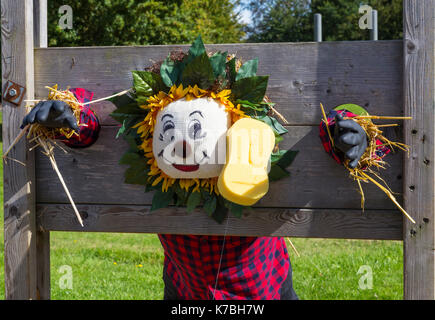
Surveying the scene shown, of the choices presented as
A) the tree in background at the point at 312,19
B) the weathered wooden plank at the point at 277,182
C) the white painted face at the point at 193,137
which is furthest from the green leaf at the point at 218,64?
the tree in background at the point at 312,19

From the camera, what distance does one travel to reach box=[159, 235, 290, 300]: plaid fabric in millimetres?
2062

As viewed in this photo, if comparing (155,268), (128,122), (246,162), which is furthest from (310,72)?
(155,268)

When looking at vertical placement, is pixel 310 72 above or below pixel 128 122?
above

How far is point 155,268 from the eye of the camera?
3941 millimetres

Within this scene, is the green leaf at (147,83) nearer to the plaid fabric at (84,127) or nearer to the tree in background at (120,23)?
the plaid fabric at (84,127)

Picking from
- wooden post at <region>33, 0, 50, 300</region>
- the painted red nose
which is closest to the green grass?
wooden post at <region>33, 0, 50, 300</region>

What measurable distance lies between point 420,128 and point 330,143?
0.34 meters

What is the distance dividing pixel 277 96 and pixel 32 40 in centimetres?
107

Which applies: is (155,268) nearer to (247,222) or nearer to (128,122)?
(247,222)

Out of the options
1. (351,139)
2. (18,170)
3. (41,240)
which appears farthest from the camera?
(41,240)

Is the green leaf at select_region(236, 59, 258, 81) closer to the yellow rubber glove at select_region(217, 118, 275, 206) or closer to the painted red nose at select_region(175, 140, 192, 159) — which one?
the yellow rubber glove at select_region(217, 118, 275, 206)

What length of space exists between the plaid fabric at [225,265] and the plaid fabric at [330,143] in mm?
550

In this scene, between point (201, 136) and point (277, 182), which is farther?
point (277, 182)
